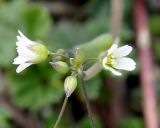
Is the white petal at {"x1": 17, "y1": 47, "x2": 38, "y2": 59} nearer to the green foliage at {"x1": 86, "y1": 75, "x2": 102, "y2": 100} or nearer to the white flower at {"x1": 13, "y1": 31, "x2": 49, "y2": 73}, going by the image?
the white flower at {"x1": 13, "y1": 31, "x2": 49, "y2": 73}

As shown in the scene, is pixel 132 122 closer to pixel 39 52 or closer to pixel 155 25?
pixel 155 25

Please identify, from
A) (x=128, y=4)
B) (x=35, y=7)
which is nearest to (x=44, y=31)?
(x=35, y=7)

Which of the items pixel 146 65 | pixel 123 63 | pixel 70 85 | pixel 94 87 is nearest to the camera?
pixel 70 85

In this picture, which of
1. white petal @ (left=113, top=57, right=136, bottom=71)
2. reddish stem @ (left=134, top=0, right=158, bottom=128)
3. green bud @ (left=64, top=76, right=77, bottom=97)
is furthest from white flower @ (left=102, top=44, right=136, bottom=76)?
reddish stem @ (left=134, top=0, right=158, bottom=128)

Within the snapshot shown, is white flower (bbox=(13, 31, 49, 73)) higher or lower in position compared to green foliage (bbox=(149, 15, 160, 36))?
lower

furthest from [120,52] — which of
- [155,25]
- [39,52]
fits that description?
[155,25]

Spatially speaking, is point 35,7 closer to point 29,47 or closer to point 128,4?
point 128,4

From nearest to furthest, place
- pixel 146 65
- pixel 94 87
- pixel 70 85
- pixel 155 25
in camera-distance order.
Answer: pixel 70 85, pixel 94 87, pixel 146 65, pixel 155 25

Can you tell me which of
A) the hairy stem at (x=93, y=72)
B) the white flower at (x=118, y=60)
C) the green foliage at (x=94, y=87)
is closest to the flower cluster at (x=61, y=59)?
the white flower at (x=118, y=60)
